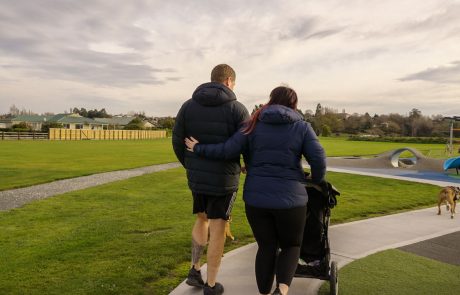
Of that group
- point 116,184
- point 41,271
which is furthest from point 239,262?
point 116,184

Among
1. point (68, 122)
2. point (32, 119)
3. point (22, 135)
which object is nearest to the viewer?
point (22, 135)

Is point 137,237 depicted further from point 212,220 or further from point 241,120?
point 241,120

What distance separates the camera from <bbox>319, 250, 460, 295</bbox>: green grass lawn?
425cm

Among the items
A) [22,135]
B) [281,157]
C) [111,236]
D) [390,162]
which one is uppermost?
[281,157]

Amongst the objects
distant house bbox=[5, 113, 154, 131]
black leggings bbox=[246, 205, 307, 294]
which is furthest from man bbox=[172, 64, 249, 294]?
distant house bbox=[5, 113, 154, 131]

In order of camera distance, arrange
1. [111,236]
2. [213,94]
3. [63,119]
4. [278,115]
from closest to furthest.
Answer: [278,115], [213,94], [111,236], [63,119]

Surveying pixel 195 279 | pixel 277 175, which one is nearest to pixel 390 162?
pixel 195 279

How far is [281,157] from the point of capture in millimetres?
3430

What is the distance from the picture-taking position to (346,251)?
5.61 metres

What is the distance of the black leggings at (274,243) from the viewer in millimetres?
3521

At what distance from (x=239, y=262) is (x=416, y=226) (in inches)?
159

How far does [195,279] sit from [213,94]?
1955 millimetres

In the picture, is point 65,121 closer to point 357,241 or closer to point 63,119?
point 63,119

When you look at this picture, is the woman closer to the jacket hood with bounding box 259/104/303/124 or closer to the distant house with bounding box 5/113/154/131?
the jacket hood with bounding box 259/104/303/124
